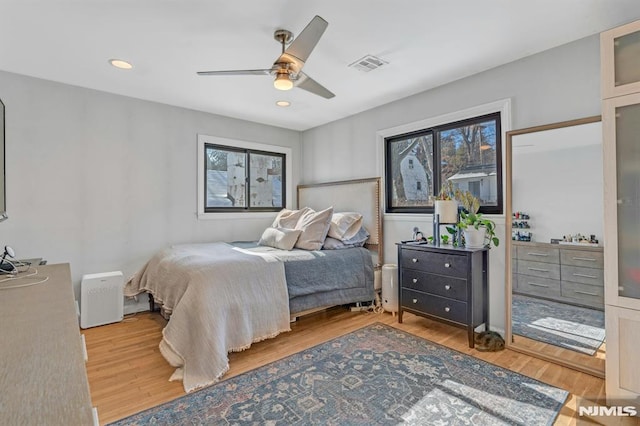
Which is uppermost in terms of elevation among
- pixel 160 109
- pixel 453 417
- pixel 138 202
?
pixel 160 109

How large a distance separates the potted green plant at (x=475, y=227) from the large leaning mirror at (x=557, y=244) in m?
0.16

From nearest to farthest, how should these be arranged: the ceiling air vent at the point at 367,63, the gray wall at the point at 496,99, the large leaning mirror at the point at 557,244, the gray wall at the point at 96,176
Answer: the large leaning mirror at the point at 557,244 < the gray wall at the point at 496,99 < the ceiling air vent at the point at 367,63 < the gray wall at the point at 96,176

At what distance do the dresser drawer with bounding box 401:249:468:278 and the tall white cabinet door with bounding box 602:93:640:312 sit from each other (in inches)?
39.1

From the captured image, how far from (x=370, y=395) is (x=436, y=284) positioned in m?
1.31

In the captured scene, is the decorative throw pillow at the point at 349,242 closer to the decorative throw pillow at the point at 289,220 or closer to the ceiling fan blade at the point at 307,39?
the decorative throw pillow at the point at 289,220

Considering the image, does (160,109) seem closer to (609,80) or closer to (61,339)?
(61,339)

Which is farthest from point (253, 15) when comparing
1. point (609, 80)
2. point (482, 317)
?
point (482, 317)

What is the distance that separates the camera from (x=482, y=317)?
9.40 ft

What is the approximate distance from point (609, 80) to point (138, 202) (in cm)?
429

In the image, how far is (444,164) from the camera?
11.3 ft

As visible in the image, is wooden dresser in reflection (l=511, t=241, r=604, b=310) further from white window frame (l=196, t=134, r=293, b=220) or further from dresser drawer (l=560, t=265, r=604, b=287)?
white window frame (l=196, t=134, r=293, b=220)

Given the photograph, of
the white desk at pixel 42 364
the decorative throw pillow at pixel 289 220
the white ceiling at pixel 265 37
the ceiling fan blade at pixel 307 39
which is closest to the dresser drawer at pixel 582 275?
the white ceiling at pixel 265 37

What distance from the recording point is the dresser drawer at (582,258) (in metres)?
2.19

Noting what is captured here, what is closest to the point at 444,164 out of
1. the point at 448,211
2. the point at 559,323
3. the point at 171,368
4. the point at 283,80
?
the point at 448,211
